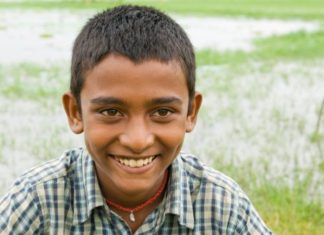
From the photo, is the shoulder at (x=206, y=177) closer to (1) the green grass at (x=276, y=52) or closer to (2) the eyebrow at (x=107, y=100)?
(2) the eyebrow at (x=107, y=100)

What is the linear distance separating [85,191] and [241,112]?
371 cm

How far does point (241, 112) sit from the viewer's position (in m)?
5.44

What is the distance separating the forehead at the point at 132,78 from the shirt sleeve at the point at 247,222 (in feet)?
1.43

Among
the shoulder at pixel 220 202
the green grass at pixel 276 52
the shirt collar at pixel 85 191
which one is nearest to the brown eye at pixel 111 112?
the shirt collar at pixel 85 191

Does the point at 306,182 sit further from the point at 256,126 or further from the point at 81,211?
the point at 81,211

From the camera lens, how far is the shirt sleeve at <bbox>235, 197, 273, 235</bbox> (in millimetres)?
1921

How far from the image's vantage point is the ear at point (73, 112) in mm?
1865

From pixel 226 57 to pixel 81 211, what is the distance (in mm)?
6769

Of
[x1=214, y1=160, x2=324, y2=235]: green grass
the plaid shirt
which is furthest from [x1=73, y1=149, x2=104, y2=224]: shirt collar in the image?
[x1=214, y1=160, x2=324, y2=235]: green grass

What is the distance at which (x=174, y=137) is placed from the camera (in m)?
1.74

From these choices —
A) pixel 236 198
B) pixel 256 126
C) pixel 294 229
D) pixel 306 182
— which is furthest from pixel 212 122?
pixel 236 198

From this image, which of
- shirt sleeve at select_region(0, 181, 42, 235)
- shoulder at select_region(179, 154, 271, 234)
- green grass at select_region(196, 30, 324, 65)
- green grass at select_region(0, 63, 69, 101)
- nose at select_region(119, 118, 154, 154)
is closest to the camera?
nose at select_region(119, 118, 154, 154)

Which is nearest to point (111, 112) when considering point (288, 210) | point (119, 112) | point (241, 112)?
point (119, 112)

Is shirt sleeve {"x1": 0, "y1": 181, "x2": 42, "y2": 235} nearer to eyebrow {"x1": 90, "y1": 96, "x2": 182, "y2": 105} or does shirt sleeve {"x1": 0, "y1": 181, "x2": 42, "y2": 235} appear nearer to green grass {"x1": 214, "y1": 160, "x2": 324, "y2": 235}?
eyebrow {"x1": 90, "y1": 96, "x2": 182, "y2": 105}
